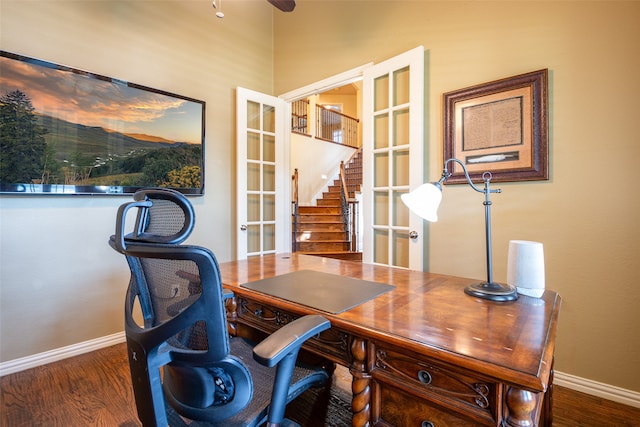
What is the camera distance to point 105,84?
2.37m

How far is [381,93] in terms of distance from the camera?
8.89 feet

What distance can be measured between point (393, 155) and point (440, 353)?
2.08 m

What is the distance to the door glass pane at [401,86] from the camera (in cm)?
252

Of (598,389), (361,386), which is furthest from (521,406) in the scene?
(598,389)

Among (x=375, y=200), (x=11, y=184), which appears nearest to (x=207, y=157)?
(x=11, y=184)

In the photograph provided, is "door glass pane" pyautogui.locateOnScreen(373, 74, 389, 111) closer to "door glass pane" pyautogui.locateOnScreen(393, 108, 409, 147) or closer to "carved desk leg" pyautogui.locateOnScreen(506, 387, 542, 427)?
"door glass pane" pyautogui.locateOnScreen(393, 108, 409, 147)

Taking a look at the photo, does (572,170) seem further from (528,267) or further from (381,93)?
(381,93)

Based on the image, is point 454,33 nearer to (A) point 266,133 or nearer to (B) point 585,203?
(B) point 585,203

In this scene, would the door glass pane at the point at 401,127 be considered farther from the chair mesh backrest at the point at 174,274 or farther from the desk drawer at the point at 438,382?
the chair mesh backrest at the point at 174,274

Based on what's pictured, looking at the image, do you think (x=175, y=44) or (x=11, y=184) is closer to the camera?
(x=11, y=184)

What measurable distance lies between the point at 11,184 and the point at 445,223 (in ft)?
10.2

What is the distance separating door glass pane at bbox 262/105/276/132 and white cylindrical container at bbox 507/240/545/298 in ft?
9.51

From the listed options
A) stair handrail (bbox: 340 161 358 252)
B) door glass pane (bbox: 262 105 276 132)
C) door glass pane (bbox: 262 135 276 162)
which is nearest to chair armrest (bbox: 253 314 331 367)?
door glass pane (bbox: 262 135 276 162)

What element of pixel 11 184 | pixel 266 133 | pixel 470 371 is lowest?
pixel 470 371
